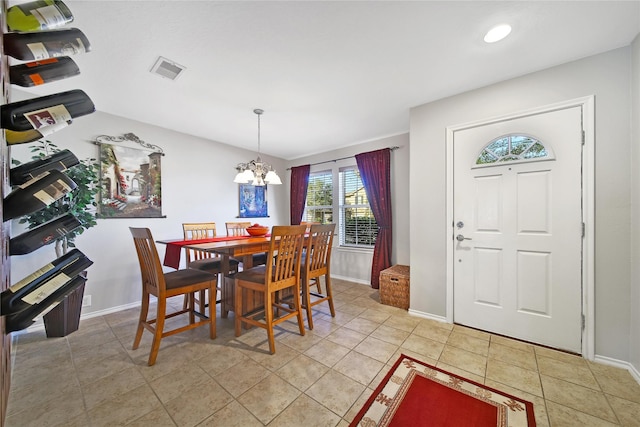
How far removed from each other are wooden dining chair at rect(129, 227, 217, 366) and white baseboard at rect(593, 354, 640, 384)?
315 cm

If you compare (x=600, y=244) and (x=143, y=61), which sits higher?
(x=143, y=61)

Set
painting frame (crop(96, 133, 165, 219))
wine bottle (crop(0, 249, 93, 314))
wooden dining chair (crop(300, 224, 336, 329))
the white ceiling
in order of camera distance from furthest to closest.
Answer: painting frame (crop(96, 133, 165, 219)) → wooden dining chair (crop(300, 224, 336, 329)) → the white ceiling → wine bottle (crop(0, 249, 93, 314))

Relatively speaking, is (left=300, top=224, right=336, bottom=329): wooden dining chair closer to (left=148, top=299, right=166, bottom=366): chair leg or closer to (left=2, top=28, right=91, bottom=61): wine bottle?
(left=148, top=299, right=166, bottom=366): chair leg

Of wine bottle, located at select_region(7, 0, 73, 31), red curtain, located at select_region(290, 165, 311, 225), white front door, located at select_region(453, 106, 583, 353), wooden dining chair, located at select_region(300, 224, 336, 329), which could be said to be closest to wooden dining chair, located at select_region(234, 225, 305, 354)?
wooden dining chair, located at select_region(300, 224, 336, 329)

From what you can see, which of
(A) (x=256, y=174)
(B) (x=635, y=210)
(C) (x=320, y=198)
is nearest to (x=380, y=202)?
(C) (x=320, y=198)

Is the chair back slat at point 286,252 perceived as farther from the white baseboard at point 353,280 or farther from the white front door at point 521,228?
the white baseboard at point 353,280

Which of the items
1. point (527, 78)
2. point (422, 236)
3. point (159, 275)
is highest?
point (527, 78)

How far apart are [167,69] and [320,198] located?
3115mm

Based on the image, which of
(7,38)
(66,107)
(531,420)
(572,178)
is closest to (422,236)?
(572,178)

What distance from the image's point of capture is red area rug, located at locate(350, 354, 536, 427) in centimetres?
134

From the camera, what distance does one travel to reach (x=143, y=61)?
1.93m

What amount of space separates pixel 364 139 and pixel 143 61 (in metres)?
2.97

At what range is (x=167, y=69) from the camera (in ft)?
6.65

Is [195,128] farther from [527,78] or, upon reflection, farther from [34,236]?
[527,78]
